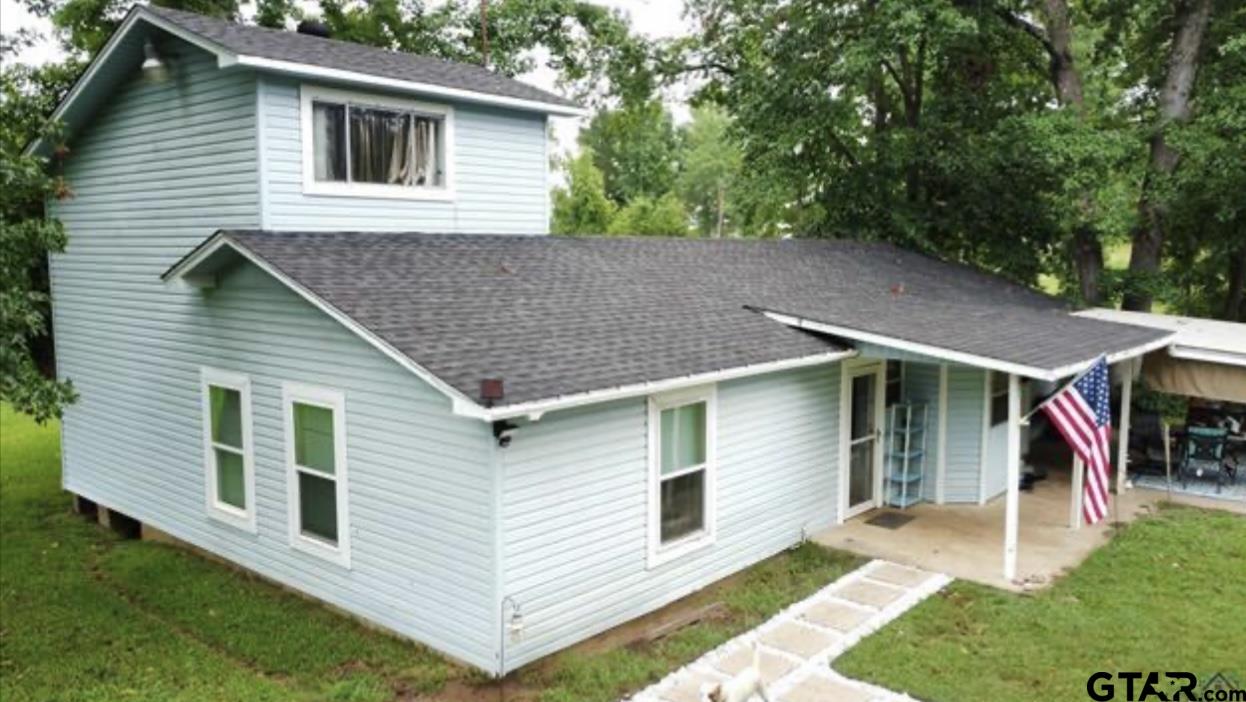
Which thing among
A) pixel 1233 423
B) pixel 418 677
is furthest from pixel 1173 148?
pixel 418 677

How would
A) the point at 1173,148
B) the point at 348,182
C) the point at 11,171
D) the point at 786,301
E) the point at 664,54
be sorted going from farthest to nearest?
1. the point at 664,54
2. the point at 1173,148
3. the point at 786,301
4. the point at 348,182
5. the point at 11,171

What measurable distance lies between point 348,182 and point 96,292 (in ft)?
14.0

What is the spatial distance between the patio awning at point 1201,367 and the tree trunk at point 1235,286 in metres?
7.27

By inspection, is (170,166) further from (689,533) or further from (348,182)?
(689,533)

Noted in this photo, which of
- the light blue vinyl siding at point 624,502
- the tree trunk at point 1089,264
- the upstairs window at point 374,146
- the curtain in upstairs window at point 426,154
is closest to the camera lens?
the light blue vinyl siding at point 624,502

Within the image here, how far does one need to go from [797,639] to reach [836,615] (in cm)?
67

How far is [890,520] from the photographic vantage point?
11.2 metres

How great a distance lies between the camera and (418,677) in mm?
7223

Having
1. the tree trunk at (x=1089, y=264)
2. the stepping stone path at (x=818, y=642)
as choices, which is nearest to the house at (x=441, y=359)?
the stepping stone path at (x=818, y=642)

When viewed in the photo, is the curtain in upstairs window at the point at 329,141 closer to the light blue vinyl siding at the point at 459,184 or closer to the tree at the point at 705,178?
the light blue vinyl siding at the point at 459,184

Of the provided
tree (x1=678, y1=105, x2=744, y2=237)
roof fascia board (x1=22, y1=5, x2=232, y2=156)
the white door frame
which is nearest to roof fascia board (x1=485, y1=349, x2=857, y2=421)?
the white door frame

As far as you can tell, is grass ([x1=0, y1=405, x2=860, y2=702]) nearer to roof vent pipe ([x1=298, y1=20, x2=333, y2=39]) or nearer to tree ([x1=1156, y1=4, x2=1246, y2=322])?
roof vent pipe ([x1=298, y1=20, x2=333, y2=39])

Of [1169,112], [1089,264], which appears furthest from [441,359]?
[1169,112]

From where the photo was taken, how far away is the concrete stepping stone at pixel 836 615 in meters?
8.02
